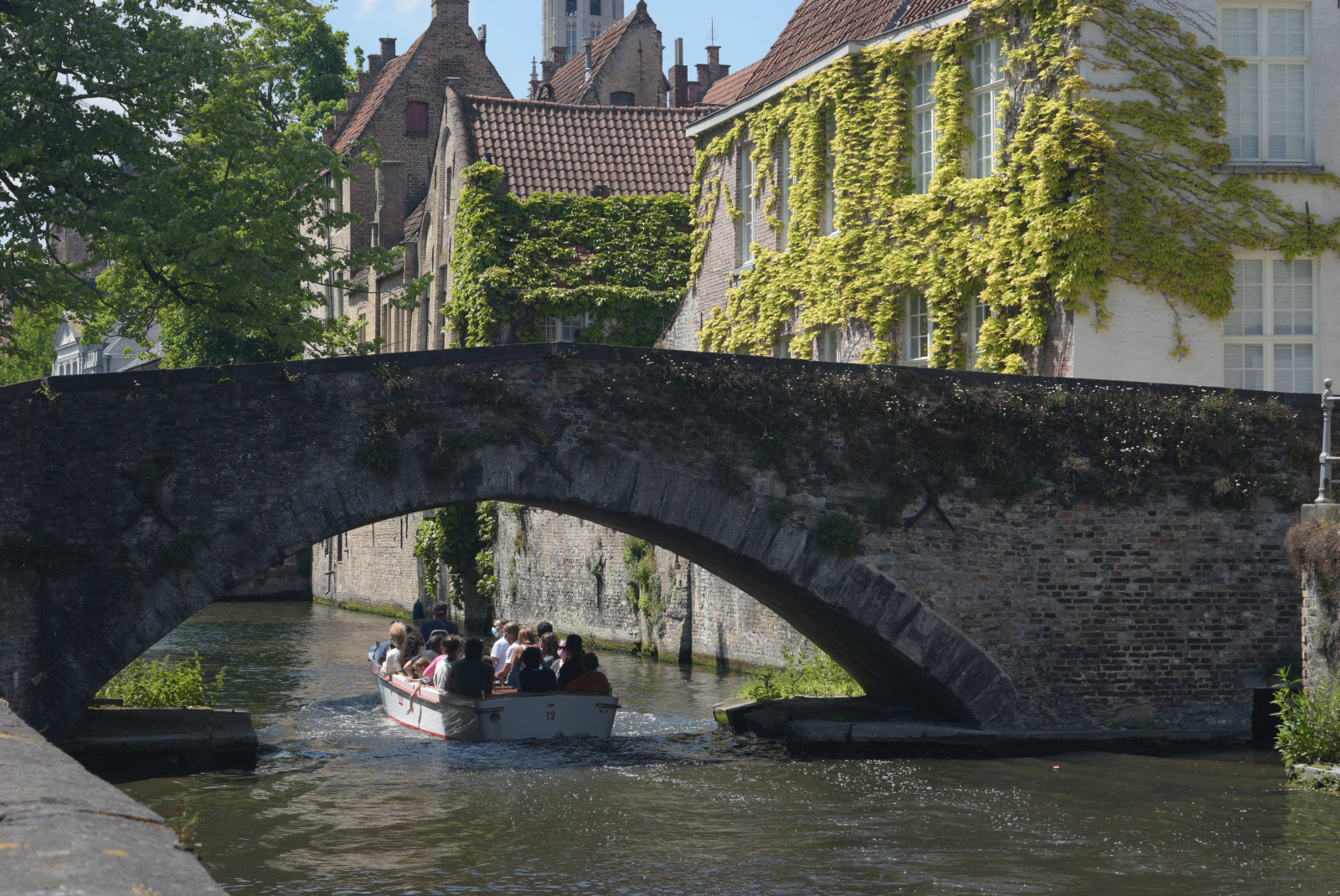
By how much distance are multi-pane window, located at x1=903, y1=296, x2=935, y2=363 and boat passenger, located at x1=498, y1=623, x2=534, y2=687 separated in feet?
19.6

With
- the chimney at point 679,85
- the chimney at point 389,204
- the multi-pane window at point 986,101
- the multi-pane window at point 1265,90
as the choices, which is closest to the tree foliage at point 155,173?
the multi-pane window at point 986,101

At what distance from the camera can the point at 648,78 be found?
46.1m

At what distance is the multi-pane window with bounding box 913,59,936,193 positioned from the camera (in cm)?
1955

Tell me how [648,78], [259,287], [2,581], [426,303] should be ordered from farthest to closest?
[648,78] → [426,303] → [259,287] → [2,581]

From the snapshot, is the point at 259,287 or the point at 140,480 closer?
the point at 140,480

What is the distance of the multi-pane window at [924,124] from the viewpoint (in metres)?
19.5

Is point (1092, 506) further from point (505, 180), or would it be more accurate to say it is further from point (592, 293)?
point (505, 180)

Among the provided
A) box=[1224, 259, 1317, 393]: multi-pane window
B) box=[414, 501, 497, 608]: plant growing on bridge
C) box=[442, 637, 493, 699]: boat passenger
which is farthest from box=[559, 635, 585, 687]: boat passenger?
box=[414, 501, 497, 608]: plant growing on bridge

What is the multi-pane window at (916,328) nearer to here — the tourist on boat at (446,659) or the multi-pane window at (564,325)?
the tourist on boat at (446,659)

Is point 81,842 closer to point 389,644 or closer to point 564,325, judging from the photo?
point 389,644

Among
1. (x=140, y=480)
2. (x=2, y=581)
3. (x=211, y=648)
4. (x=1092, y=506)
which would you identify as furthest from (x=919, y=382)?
(x=211, y=648)

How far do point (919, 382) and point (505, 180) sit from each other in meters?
18.5

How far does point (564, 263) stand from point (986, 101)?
1394 cm

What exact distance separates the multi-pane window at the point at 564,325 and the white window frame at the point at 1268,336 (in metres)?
15.9
